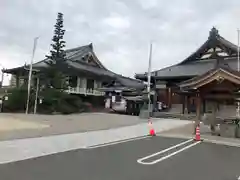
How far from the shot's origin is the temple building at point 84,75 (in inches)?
1497

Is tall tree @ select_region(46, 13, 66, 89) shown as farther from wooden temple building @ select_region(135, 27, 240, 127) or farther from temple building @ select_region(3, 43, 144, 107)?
wooden temple building @ select_region(135, 27, 240, 127)

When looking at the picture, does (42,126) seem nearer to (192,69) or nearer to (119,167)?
(119,167)

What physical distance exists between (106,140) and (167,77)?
21.5 meters

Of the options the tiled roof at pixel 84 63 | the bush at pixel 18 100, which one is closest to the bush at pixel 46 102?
the bush at pixel 18 100

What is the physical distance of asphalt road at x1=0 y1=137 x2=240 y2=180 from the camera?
638 centimetres

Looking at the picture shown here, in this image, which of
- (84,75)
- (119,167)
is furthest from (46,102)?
(119,167)

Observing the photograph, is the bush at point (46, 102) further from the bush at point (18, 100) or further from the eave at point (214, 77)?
the eave at point (214, 77)

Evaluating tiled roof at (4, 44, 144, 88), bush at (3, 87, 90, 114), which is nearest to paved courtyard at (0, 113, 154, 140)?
bush at (3, 87, 90, 114)

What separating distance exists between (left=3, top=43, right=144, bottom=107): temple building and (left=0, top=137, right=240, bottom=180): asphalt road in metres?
26.6

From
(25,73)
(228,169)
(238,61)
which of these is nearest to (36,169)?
(228,169)

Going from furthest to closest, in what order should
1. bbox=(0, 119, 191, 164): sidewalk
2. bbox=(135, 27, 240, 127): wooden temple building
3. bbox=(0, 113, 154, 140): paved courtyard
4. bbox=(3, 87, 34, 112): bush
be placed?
1. bbox=(135, 27, 240, 127): wooden temple building
2. bbox=(3, 87, 34, 112): bush
3. bbox=(0, 113, 154, 140): paved courtyard
4. bbox=(0, 119, 191, 164): sidewalk

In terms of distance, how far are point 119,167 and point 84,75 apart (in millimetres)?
33526

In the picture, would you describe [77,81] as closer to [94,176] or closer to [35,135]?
[35,135]

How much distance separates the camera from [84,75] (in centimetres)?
4025
